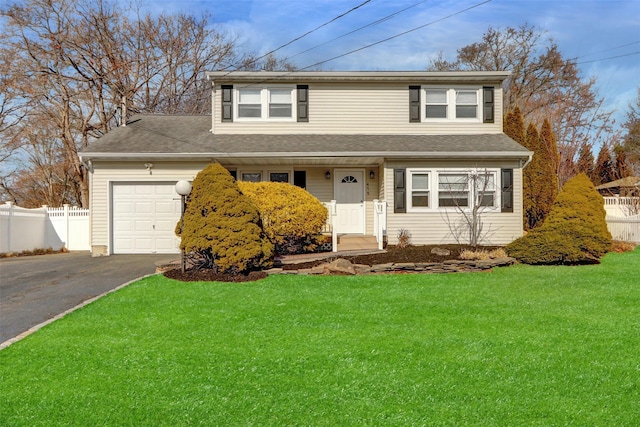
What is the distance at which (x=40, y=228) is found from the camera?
1630 centimetres

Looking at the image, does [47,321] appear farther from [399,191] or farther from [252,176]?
[399,191]

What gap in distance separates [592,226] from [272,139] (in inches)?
360

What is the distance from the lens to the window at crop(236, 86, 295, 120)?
15.5 meters

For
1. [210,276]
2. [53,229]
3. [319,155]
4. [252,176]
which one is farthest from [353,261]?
[53,229]

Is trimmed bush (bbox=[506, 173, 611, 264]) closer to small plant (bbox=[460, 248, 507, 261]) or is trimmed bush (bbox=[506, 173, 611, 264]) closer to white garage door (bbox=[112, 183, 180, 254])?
small plant (bbox=[460, 248, 507, 261])

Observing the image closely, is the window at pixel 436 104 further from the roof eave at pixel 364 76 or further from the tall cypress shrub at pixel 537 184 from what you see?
the tall cypress shrub at pixel 537 184

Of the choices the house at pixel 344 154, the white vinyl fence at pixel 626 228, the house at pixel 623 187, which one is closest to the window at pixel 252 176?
the house at pixel 344 154

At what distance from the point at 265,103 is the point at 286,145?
6.86 ft

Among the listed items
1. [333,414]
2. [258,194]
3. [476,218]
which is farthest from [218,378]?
[476,218]

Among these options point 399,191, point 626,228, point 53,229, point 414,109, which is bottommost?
point 53,229

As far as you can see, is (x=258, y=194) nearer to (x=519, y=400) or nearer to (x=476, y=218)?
(x=476, y=218)

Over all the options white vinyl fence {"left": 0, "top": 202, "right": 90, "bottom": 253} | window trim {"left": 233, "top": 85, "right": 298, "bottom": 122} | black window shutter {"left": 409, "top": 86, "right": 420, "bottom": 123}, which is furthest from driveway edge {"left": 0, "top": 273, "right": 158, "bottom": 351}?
black window shutter {"left": 409, "top": 86, "right": 420, "bottom": 123}

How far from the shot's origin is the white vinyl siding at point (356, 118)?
51.0 ft

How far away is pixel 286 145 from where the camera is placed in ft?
47.1
